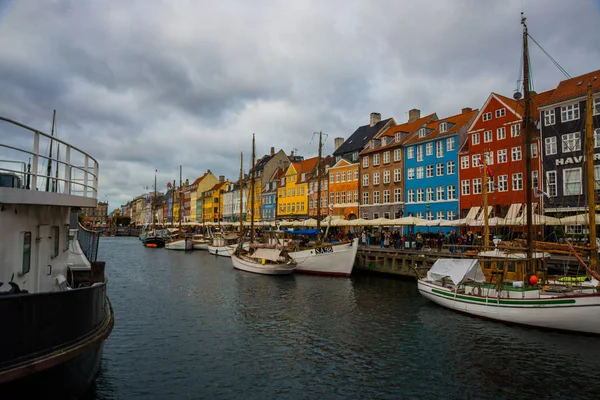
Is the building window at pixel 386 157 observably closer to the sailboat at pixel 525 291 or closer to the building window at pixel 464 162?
the building window at pixel 464 162

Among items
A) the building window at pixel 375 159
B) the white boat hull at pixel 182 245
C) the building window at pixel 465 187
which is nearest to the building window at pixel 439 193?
the building window at pixel 465 187

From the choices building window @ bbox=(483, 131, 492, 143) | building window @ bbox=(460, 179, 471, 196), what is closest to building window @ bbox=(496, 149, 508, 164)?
building window @ bbox=(483, 131, 492, 143)

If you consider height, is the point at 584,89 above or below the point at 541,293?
above

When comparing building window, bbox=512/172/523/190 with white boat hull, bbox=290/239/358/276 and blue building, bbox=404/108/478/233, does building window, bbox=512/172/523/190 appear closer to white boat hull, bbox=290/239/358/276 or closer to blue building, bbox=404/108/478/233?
blue building, bbox=404/108/478/233

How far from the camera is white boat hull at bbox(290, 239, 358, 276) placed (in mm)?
32844

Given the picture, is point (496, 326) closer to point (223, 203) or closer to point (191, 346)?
point (191, 346)

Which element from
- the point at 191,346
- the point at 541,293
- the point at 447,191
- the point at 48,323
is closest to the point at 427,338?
the point at 541,293

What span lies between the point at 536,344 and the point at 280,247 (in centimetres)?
2329

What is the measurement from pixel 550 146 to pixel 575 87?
5.23 metres

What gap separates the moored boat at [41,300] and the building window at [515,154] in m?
39.3

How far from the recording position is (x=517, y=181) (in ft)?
129

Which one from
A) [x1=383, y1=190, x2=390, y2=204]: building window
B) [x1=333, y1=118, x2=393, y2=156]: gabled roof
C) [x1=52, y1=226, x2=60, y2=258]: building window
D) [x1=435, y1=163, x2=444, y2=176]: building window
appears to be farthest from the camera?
[x1=333, y1=118, x2=393, y2=156]: gabled roof

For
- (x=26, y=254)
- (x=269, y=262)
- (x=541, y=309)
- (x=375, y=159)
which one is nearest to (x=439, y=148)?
(x=375, y=159)

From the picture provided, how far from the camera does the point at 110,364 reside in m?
12.7
